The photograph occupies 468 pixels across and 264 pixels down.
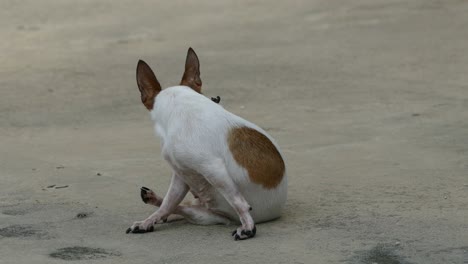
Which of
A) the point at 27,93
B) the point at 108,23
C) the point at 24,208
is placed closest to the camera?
the point at 24,208

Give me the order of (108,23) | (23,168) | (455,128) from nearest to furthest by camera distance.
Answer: (23,168)
(455,128)
(108,23)

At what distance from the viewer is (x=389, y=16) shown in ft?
39.5

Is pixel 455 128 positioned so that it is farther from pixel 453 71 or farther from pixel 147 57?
pixel 147 57

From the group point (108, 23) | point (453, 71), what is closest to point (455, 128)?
point (453, 71)

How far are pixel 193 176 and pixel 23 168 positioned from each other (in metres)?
1.95

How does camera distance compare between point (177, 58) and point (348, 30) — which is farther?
point (348, 30)

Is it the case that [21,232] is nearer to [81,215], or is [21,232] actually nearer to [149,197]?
[81,215]

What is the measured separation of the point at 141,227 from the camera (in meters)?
5.72

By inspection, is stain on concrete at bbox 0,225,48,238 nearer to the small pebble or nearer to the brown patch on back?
the small pebble

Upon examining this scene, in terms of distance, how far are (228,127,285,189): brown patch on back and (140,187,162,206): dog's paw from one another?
1.92 ft

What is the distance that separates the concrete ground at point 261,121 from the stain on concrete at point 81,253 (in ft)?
0.05

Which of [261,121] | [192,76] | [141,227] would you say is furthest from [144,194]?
[261,121]

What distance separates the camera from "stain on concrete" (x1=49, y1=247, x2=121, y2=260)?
A: 5.24m

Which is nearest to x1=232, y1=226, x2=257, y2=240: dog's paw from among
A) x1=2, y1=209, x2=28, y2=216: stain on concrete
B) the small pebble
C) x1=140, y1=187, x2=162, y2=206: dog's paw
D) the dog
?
the dog
